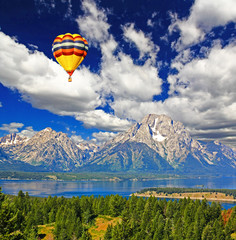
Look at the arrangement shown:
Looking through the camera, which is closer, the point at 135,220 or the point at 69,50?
the point at 69,50

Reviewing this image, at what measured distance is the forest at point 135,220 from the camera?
83913mm

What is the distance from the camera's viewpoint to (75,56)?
6969 centimetres

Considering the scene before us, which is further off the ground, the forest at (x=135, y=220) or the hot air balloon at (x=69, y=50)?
the hot air balloon at (x=69, y=50)

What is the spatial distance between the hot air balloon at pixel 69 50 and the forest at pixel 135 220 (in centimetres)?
4347

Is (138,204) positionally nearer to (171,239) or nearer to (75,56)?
(171,239)

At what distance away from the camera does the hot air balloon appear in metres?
68.9

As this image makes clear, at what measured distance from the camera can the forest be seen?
83.9 meters

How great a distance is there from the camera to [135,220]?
10700 centimetres

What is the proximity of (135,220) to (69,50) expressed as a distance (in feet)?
262

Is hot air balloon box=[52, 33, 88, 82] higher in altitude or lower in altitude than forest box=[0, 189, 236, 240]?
higher

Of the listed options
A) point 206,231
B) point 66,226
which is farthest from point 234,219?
point 66,226

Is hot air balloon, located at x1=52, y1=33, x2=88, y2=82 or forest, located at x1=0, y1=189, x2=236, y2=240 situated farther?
forest, located at x1=0, y1=189, x2=236, y2=240

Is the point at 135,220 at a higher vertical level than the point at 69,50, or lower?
lower

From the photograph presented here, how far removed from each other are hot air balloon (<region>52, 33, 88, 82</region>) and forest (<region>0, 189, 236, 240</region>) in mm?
43466
